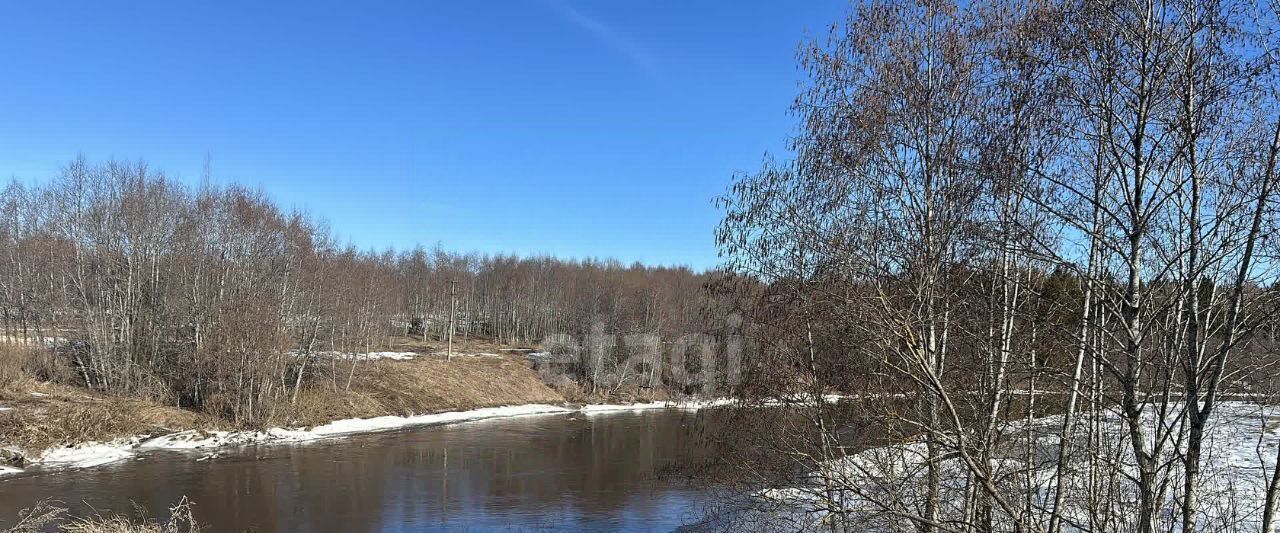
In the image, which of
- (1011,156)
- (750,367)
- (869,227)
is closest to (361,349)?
(750,367)

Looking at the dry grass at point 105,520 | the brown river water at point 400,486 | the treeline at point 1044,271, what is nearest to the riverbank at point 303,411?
the brown river water at point 400,486

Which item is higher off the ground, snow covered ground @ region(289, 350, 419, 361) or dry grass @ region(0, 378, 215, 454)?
snow covered ground @ region(289, 350, 419, 361)

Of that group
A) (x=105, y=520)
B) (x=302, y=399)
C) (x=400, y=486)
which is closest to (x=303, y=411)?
(x=302, y=399)

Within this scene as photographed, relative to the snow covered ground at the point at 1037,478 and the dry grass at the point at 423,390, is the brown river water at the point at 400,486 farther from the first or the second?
the snow covered ground at the point at 1037,478

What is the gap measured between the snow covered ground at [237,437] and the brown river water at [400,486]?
3.08 feet

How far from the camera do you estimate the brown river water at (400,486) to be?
642 inches

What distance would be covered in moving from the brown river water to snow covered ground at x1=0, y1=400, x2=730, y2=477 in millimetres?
938

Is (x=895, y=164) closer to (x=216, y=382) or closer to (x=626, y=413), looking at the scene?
(x=216, y=382)

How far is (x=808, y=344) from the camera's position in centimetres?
1155

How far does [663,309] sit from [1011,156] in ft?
175

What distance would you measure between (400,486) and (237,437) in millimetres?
10040

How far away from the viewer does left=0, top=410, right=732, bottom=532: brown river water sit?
16.3 meters

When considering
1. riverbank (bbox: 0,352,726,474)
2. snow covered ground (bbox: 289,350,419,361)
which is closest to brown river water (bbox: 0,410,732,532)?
riverbank (bbox: 0,352,726,474)

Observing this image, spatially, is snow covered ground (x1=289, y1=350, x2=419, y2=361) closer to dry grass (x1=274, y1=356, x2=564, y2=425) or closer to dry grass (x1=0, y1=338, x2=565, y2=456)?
dry grass (x1=0, y1=338, x2=565, y2=456)
